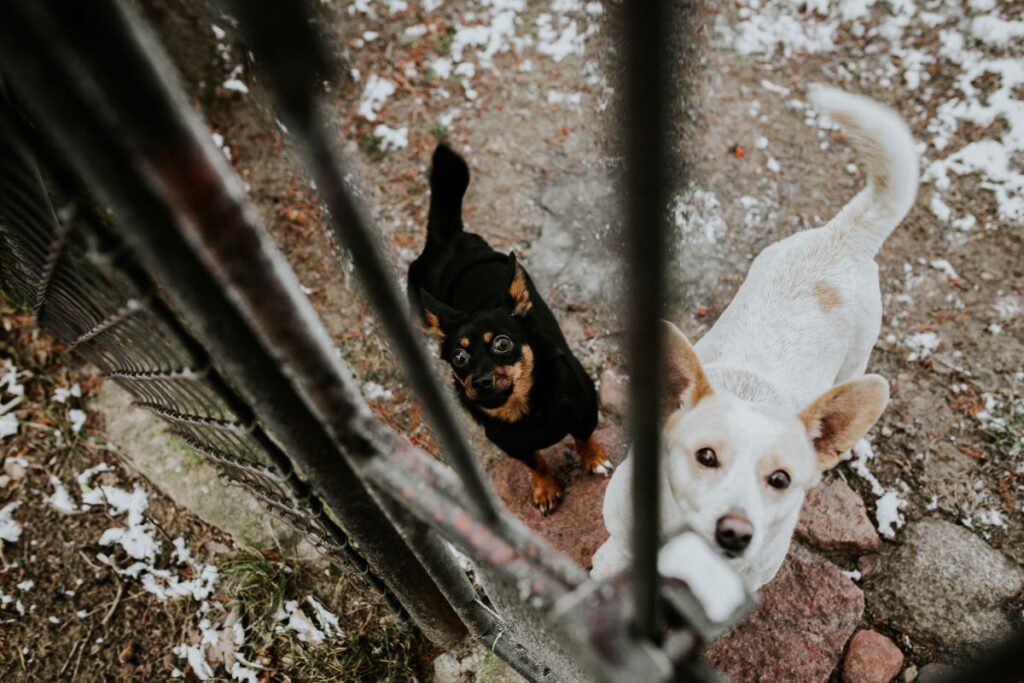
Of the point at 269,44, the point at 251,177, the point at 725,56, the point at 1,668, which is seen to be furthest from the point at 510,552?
the point at 725,56

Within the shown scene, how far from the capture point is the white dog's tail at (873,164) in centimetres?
236

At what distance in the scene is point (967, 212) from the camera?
411 centimetres

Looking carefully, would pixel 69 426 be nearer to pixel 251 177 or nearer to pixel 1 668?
pixel 1 668

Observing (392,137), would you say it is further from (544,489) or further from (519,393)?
(544,489)

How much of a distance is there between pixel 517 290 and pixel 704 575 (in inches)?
85.2

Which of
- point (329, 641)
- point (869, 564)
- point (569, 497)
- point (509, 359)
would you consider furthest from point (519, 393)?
point (869, 564)

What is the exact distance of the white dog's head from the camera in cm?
186

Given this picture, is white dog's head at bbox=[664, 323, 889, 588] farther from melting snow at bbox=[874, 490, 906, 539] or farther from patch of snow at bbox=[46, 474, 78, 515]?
patch of snow at bbox=[46, 474, 78, 515]

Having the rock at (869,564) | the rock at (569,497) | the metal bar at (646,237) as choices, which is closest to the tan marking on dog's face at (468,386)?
the rock at (569,497)

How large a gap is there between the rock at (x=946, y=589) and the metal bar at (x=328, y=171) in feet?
9.28

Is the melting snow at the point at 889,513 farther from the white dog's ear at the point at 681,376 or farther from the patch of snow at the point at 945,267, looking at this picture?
the white dog's ear at the point at 681,376

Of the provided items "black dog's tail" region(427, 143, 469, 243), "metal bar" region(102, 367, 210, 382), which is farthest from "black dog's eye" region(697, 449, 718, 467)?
"black dog's tail" region(427, 143, 469, 243)

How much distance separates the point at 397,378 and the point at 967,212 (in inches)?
156

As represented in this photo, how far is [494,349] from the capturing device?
2840 millimetres
